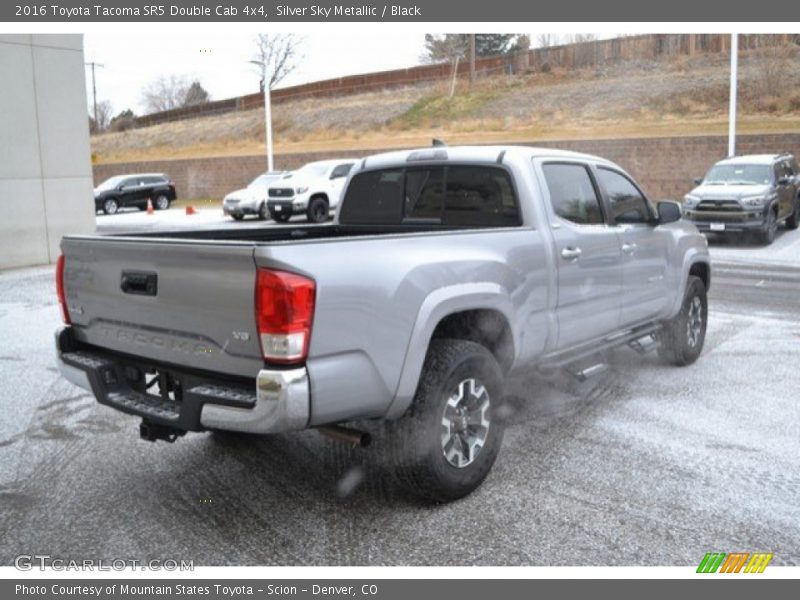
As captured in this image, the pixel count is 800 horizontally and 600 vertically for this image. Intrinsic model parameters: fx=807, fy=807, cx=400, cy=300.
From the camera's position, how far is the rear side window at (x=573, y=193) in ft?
17.8

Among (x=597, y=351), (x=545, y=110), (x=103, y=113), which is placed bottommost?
(x=597, y=351)

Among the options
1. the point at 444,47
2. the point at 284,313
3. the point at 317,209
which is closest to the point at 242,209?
the point at 317,209

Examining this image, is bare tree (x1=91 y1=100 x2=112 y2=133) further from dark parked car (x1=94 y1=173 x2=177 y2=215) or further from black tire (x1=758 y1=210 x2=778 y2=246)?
black tire (x1=758 y1=210 x2=778 y2=246)

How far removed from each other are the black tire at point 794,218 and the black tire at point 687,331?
13.8 metres

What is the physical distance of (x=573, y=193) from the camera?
5652mm

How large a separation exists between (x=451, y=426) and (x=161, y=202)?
3310 centimetres

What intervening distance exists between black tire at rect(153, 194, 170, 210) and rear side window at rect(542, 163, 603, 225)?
31596mm

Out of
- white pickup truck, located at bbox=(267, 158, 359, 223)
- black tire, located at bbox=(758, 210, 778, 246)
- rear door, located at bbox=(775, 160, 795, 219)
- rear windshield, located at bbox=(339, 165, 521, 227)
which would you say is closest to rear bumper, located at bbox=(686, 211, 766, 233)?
black tire, located at bbox=(758, 210, 778, 246)

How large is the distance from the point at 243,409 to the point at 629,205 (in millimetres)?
3891

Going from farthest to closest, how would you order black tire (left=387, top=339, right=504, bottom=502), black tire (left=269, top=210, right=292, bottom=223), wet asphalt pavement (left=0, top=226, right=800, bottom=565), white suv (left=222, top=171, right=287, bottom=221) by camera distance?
1. white suv (left=222, top=171, right=287, bottom=221)
2. black tire (left=269, top=210, right=292, bottom=223)
3. black tire (left=387, top=339, right=504, bottom=502)
4. wet asphalt pavement (left=0, top=226, right=800, bottom=565)

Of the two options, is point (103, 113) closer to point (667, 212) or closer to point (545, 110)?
point (545, 110)

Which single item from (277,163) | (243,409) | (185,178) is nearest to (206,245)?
(243,409)

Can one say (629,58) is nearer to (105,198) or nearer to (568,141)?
(568,141)

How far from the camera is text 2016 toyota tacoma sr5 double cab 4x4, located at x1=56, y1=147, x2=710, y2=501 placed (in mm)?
3561
